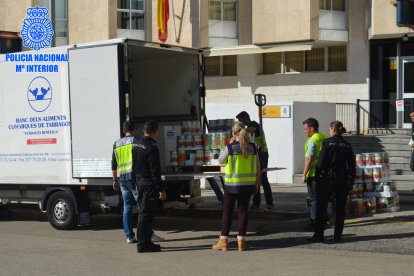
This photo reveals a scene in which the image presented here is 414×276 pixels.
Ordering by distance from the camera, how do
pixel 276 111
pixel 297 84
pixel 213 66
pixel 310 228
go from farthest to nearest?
pixel 213 66 < pixel 297 84 < pixel 276 111 < pixel 310 228

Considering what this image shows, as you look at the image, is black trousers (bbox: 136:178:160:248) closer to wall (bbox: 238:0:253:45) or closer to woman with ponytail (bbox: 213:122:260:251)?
woman with ponytail (bbox: 213:122:260:251)

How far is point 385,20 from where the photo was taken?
24609mm

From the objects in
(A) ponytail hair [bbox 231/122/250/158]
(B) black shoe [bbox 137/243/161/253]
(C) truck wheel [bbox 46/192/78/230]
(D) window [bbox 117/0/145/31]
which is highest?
(D) window [bbox 117/0/145/31]

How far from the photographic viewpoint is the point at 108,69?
37.9 ft

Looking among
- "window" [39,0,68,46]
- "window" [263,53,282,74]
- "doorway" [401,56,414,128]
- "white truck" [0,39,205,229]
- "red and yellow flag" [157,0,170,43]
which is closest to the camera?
"white truck" [0,39,205,229]

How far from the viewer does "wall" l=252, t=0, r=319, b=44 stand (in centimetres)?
2575

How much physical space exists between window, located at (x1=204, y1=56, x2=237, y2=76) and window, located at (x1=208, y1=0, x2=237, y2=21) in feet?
4.93

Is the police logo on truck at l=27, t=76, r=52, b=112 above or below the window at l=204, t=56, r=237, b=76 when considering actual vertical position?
below

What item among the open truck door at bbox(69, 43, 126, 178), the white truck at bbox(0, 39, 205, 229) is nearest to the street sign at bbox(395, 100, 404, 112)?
the white truck at bbox(0, 39, 205, 229)

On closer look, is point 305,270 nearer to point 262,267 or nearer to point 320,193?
point 262,267

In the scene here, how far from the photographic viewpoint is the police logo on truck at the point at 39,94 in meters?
12.4

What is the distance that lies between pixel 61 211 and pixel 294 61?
53.9 ft

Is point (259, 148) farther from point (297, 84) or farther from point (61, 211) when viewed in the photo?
point (297, 84)

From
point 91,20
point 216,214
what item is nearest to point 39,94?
point 216,214
